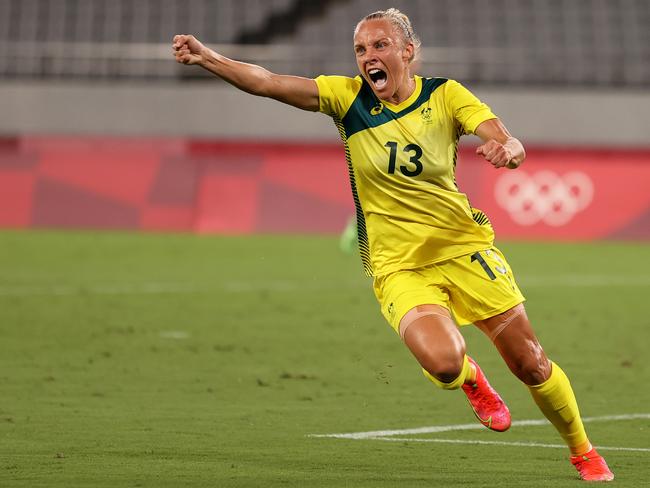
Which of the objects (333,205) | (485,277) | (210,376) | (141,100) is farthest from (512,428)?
(141,100)

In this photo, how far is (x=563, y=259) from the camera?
21188 millimetres

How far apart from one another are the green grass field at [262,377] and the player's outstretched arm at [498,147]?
1483 millimetres

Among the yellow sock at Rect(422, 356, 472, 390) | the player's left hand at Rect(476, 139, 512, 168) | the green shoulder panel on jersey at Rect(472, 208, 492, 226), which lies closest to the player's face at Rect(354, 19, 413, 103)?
the green shoulder panel on jersey at Rect(472, 208, 492, 226)

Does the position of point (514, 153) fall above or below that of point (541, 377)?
above

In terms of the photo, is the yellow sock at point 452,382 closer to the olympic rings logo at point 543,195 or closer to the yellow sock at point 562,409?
the yellow sock at point 562,409

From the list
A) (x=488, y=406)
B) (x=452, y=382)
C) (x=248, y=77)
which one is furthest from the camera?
(x=488, y=406)

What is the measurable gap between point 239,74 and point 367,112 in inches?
26.1

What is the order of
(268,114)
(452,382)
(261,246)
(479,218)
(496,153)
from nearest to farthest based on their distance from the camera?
(496,153) → (452,382) → (479,218) → (261,246) → (268,114)

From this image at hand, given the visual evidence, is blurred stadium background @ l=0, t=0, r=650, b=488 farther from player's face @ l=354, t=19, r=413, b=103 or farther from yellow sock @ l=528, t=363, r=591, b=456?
player's face @ l=354, t=19, r=413, b=103

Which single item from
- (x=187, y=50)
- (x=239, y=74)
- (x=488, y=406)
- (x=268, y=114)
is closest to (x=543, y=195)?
(x=268, y=114)

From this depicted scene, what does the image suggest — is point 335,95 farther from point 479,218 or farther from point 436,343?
point 436,343

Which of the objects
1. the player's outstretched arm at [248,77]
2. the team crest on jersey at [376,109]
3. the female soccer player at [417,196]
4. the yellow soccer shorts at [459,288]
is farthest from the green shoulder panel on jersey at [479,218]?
the player's outstretched arm at [248,77]

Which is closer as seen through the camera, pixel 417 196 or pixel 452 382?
pixel 452 382

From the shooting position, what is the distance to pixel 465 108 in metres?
7.01
